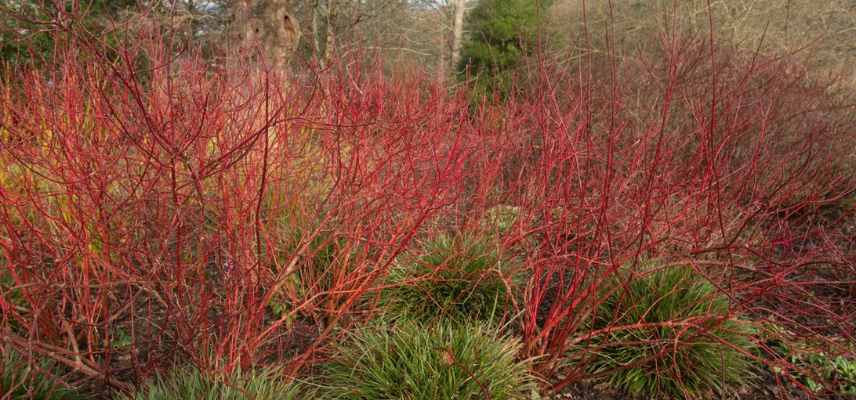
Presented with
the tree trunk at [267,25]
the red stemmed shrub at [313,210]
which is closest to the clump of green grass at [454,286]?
the red stemmed shrub at [313,210]

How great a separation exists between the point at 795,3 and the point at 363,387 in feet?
37.5

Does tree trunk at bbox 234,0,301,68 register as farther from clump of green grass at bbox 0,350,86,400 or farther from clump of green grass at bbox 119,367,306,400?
clump of green grass at bbox 119,367,306,400

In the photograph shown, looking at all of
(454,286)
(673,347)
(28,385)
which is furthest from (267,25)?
(673,347)

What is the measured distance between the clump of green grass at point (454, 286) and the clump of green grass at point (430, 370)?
0.68 m

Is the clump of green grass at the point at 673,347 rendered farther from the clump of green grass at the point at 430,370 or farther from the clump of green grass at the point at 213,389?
the clump of green grass at the point at 213,389

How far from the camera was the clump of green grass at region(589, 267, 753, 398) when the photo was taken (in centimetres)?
270

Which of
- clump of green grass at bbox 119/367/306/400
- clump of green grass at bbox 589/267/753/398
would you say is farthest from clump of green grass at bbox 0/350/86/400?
clump of green grass at bbox 589/267/753/398

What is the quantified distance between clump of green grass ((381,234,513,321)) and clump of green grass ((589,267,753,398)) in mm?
703

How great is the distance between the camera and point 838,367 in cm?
295

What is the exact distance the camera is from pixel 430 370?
2.27 metres

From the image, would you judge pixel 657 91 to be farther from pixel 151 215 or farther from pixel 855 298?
pixel 151 215

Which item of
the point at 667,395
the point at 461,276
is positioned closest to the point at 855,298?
the point at 667,395

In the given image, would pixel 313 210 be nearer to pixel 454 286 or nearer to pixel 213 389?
pixel 454 286

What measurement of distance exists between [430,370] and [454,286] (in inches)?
40.5
